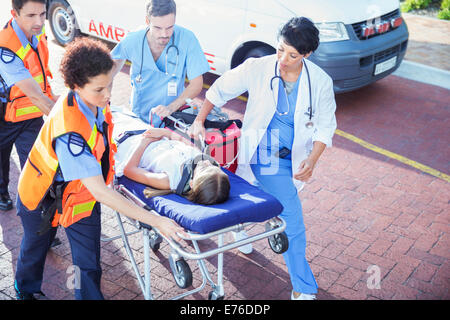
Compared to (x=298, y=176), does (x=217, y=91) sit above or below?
above

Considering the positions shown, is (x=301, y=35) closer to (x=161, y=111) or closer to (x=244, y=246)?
(x=161, y=111)

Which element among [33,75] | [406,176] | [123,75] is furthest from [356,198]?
[123,75]

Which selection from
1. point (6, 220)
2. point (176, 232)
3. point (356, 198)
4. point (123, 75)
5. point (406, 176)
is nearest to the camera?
point (176, 232)

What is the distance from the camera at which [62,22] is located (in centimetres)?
868

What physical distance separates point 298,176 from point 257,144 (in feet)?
1.36

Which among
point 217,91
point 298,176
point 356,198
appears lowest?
point 356,198

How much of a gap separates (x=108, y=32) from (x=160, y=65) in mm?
4157

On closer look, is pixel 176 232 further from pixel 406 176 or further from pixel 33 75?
pixel 406 176

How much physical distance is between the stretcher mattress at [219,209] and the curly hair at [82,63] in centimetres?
86

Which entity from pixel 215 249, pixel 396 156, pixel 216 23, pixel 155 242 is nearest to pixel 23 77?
pixel 155 242

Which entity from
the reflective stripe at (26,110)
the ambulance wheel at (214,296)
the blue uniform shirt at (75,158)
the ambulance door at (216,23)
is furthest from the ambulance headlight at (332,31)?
the blue uniform shirt at (75,158)

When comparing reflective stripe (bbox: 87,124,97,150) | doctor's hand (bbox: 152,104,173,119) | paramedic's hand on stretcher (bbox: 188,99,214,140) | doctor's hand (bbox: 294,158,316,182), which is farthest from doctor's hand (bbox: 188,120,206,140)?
reflective stripe (bbox: 87,124,97,150)

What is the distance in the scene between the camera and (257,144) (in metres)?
3.82
